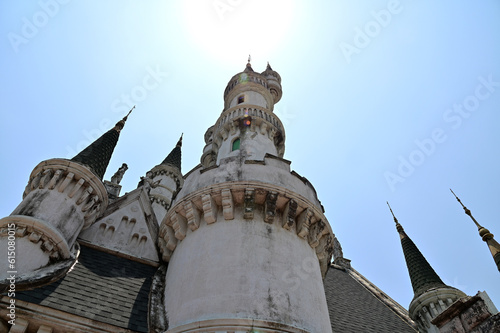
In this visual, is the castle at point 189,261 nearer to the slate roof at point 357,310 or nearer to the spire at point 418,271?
the slate roof at point 357,310

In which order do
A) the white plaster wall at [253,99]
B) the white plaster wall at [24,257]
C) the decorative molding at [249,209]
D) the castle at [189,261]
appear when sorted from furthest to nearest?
1. the white plaster wall at [253,99]
2. the decorative molding at [249,209]
3. the white plaster wall at [24,257]
4. the castle at [189,261]

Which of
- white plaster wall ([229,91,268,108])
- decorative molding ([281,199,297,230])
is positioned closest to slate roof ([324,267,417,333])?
decorative molding ([281,199,297,230])

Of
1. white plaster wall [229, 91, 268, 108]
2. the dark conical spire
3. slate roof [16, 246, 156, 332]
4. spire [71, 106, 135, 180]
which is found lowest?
slate roof [16, 246, 156, 332]

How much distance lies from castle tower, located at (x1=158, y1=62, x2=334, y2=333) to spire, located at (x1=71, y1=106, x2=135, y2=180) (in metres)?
4.07

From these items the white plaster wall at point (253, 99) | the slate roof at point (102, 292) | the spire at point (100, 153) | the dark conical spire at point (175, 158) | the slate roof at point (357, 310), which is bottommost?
the slate roof at point (102, 292)

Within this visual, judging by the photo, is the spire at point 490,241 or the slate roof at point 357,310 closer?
the slate roof at point 357,310

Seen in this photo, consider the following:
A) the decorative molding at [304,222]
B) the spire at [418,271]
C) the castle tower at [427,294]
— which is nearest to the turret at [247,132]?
the decorative molding at [304,222]

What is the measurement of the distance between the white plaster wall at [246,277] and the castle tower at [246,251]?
0.09ft

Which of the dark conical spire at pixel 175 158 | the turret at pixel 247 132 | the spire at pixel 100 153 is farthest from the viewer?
the dark conical spire at pixel 175 158

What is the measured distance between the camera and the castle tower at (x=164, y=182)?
27219mm

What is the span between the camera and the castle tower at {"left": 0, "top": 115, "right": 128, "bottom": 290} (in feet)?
34.2

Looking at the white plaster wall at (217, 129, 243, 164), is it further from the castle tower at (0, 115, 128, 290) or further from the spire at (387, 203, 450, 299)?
the spire at (387, 203, 450, 299)

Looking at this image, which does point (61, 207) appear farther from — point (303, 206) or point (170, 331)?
point (303, 206)

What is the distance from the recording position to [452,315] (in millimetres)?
10070
